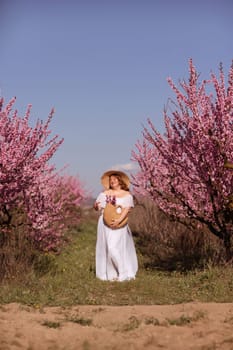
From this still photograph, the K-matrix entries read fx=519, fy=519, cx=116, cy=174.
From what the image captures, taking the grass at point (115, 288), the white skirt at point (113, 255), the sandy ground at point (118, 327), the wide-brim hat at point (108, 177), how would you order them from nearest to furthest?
the sandy ground at point (118, 327) → the grass at point (115, 288) → the white skirt at point (113, 255) → the wide-brim hat at point (108, 177)

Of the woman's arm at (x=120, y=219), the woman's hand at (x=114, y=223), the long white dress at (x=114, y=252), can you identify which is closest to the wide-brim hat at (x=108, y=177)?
the long white dress at (x=114, y=252)

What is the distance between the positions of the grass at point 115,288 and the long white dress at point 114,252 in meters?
0.29

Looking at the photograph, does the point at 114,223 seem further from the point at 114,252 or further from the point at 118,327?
the point at 118,327

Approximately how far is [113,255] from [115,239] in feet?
0.97

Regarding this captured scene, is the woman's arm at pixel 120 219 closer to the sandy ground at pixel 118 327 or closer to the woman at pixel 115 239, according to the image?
the woman at pixel 115 239

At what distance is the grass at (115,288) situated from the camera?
750 cm

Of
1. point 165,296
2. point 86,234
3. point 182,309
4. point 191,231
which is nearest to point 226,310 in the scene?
point 182,309

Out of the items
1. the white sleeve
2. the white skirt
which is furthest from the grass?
the white sleeve

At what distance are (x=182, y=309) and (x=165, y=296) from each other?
130 cm

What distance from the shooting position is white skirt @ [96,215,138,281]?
30.9ft

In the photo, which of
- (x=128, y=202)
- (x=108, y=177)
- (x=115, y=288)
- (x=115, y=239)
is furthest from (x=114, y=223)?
(x=115, y=288)

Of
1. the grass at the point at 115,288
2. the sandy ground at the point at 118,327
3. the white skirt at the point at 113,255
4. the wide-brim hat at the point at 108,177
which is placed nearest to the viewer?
the sandy ground at the point at 118,327

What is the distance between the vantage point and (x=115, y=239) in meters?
9.47

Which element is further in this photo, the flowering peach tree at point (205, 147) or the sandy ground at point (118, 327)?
the flowering peach tree at point (205, 147)
